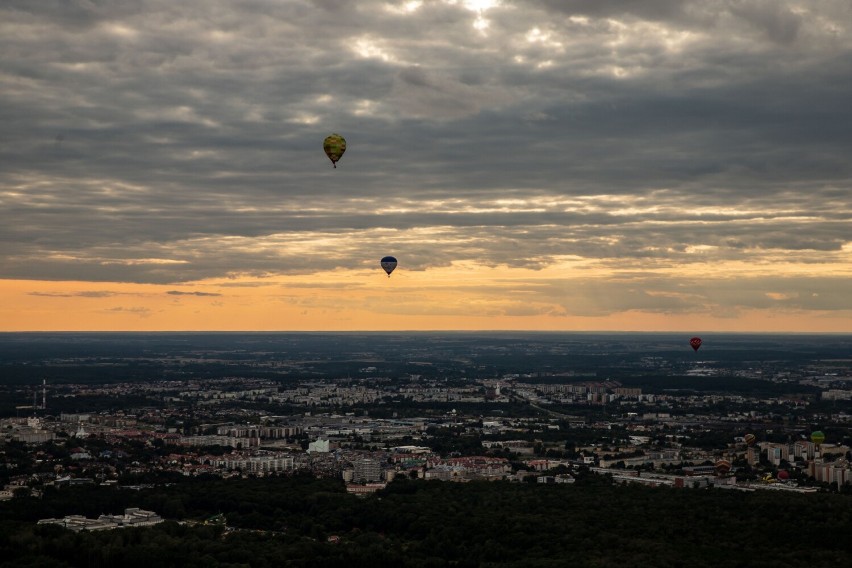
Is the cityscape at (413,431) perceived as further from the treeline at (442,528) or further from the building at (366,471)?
the treeline at (442,528)

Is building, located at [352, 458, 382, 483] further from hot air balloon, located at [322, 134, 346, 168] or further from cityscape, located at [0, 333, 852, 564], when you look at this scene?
hot air balloon, located at [322, 134, 346, 168]

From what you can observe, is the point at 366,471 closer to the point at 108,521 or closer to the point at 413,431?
the point at 108,521

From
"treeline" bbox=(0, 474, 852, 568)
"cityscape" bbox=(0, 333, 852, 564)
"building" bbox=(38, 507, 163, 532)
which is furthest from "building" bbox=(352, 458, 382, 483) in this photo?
"building" bbox=(38, 507, 163, 532)

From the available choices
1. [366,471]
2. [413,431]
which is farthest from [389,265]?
[413,431]

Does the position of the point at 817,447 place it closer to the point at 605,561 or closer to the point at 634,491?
the point at 634,491

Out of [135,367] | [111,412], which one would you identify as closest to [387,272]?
[111,412]

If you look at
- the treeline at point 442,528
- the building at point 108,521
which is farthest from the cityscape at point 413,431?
the treeline at point 442,528
